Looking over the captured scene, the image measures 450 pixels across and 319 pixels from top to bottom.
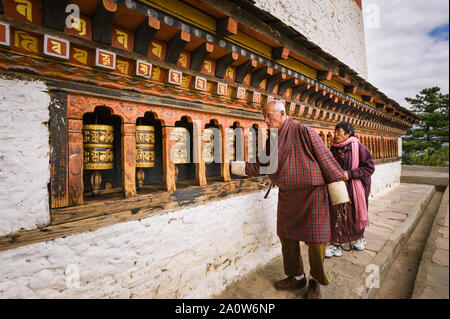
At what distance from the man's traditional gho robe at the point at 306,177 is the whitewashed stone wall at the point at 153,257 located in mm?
777

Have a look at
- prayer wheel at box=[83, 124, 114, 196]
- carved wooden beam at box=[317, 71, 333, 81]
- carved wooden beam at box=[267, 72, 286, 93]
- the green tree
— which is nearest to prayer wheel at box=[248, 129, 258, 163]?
carved wooden beam at box=[267, 72, 286, 93]

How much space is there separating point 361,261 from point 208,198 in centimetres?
245

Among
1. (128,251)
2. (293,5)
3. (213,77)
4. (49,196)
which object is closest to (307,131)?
(213,77)

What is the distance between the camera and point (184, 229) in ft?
6.83

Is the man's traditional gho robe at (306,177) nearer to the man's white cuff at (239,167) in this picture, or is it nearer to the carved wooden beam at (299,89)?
the man's white cuff at (239,167)

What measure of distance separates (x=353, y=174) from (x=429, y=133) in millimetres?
21794

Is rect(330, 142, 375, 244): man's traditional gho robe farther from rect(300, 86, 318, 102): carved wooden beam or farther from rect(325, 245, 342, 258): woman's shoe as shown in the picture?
rect(300, 86, 318, 102): carved wooden beam

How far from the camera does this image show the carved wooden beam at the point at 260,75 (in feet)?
8.73

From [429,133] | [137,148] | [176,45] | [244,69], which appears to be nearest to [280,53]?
[244,69]

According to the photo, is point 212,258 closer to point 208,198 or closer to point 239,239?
point 239,239

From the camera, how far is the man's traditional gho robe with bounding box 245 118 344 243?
197cm

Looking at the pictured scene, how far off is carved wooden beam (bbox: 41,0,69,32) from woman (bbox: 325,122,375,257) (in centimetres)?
329

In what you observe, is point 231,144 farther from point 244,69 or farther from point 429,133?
point 429,133

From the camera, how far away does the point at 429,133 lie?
18.0 meters
